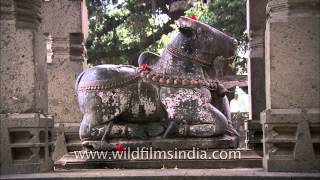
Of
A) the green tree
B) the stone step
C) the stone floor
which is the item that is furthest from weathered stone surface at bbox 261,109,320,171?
the green tree

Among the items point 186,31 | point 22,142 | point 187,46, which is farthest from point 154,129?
point 22,142

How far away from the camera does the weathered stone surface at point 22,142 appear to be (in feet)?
20.5

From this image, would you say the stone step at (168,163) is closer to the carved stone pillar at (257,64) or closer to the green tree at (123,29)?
the carved stone pillar at (257,64)

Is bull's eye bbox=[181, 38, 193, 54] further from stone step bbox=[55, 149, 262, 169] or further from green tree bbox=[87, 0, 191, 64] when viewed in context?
green tree bbox=[87, 0, 191, 64]

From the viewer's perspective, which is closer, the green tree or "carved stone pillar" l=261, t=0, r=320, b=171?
"carved stone pillar" l=261, t=0, r=320, b=171

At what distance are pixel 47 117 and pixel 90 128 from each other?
126 cm

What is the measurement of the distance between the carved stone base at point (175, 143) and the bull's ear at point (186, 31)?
57.4 inches

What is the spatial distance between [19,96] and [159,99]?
7.05 ft

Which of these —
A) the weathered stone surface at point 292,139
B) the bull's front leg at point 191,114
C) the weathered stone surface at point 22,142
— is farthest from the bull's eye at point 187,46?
the weathered stone surface at point 22,142

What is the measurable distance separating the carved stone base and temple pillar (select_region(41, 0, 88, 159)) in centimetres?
173

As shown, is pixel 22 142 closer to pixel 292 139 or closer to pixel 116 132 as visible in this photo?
pixel 116 132

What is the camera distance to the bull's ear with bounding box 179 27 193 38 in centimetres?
805

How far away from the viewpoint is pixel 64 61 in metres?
9.43

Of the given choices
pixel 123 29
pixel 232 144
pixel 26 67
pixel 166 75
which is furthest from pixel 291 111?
pixel 123 29
